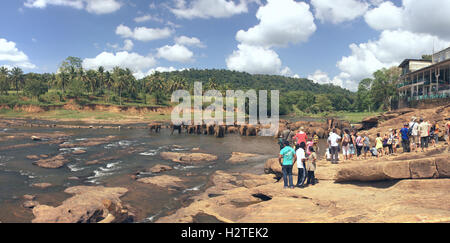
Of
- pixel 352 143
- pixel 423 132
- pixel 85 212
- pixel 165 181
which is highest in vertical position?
pixel 423 132

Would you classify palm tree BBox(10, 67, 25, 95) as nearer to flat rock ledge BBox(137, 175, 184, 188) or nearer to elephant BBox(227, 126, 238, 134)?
elephant BBox(227, 126, 238, 134)

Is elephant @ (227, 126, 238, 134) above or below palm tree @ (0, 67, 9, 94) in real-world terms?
below

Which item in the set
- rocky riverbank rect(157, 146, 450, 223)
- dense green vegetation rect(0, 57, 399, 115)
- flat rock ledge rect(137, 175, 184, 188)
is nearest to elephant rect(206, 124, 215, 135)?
flat rock ledge rect(137, 175, 184, 188)

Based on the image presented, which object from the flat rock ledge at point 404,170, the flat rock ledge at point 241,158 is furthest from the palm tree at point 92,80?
the flat rock ledge at point 404,170

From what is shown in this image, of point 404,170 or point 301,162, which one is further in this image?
point 301,162

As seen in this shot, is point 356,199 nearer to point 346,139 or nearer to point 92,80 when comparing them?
point 346,139

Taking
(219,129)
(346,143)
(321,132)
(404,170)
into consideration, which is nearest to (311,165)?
(404,170)

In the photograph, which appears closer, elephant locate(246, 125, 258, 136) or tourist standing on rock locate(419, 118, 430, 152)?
tourist standing on rock locate(419, 118, 430, 152)

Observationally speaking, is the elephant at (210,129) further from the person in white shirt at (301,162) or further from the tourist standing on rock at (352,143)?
the person in white shirt at (301,162)

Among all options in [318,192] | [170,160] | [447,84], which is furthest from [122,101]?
[318,192]

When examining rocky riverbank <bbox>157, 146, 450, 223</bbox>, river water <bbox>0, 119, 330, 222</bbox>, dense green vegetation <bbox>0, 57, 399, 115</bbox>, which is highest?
dense green vegetation <bbox>0, 57, 399, 115</bbox>
